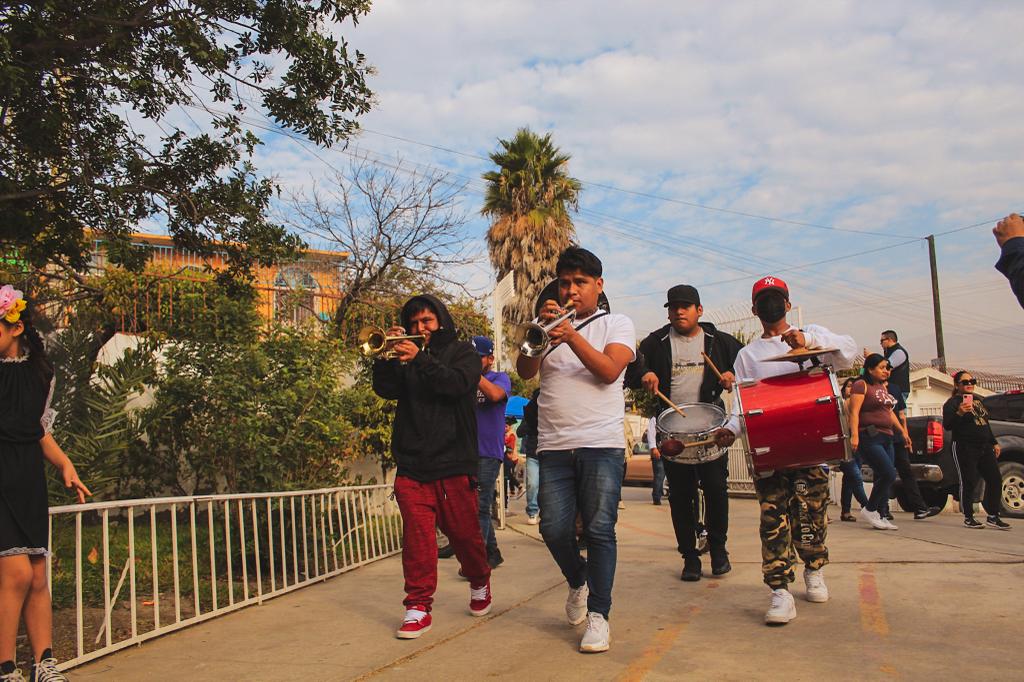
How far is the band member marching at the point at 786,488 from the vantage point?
191 inches

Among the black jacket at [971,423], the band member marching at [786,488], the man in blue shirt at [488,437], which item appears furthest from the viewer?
the black jacket at [971,423]

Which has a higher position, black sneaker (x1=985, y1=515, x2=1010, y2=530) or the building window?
the building window

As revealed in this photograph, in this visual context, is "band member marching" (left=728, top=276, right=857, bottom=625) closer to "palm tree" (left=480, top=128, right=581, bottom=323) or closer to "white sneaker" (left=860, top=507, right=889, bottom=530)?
"white sneaker" (left=860, top=507, right=889, bottom=530)

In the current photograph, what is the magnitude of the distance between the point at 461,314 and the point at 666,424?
39.2ft

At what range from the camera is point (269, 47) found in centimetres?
752

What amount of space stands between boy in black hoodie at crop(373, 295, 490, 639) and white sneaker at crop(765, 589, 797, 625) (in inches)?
65.4

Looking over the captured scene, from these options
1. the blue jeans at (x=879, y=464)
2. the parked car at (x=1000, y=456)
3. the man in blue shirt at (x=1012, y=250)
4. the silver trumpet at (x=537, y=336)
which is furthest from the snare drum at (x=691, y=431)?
the parked car at (x=1000, y=456)

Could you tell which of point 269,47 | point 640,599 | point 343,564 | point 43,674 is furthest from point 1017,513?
point 43,674

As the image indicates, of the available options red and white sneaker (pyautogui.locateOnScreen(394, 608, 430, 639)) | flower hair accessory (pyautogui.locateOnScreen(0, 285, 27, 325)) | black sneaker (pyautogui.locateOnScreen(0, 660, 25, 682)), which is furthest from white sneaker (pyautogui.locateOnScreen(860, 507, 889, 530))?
flower hair accessory (pyautogui.locateOnScreen(0, 285, 27, 325))

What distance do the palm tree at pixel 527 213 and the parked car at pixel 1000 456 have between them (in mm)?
15922

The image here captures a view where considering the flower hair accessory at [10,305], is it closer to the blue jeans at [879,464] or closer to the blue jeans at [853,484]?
the blue jeans at [879,464]

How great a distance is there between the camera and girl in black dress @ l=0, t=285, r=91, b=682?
3797 millimetres

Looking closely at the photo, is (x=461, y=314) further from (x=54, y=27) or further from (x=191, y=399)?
(x=54, y=27)

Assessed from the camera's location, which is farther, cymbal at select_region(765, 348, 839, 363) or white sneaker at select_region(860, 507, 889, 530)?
white sneaker at select_region(860, 507, 889, 530)
